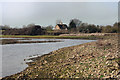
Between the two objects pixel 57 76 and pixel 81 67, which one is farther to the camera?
pixel 81 67

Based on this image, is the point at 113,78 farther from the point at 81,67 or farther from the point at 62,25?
the point at 62,25

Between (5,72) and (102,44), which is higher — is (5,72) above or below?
below

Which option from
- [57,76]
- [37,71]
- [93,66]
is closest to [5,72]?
[37,71]

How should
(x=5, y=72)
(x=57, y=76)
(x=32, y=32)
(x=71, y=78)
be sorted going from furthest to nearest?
(x=32, y=32) < (x=5, y=72) < (x=57, y=76) < (x=71, y=78)

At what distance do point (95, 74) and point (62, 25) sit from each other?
5036 inches

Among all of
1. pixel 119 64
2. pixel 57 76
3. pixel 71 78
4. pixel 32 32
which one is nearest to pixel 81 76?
pixel 71 78

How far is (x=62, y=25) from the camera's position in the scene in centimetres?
13588

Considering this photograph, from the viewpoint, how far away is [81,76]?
8883 millimetres

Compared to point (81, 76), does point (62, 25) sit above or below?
above

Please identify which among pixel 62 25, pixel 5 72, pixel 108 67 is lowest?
pixel 5 72

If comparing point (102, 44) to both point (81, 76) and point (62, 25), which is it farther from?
point (62, 25)

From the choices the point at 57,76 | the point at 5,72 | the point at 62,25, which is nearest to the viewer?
the point at 57,76

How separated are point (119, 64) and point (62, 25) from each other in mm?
126596

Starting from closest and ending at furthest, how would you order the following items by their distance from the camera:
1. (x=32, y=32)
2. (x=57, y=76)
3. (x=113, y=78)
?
(x=113, y=78) < (x=57, y=76) < (x=32, y=32)
